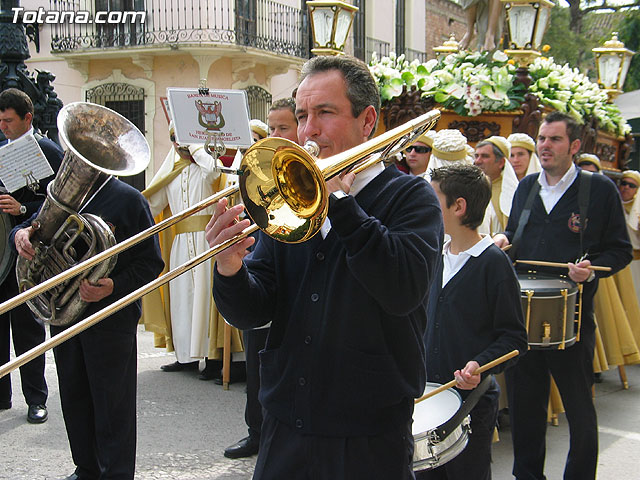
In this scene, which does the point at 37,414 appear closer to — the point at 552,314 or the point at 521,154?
the point at 552,314

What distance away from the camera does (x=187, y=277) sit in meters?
7.13

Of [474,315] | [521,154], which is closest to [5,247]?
[474,315]

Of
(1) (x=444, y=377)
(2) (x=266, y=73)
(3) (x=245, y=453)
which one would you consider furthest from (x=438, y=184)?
(2) (x=266, y=73)

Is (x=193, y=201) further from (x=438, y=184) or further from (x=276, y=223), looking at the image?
(x=276, y=223)

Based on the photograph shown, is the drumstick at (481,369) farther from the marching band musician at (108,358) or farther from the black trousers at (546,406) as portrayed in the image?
the marching band musician at (108,358)

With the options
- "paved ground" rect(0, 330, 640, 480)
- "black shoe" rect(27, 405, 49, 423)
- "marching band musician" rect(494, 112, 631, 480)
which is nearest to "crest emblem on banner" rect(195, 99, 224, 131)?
"marching band musician" rect(494, 112, 631, 480)

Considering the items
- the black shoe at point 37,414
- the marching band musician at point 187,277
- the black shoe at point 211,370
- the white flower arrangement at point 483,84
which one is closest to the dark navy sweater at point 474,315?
the black shoe at point 37,414

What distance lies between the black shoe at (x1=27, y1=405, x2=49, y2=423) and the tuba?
186cm

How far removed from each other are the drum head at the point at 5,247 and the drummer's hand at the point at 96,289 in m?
1.84

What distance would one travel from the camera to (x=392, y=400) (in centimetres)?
231

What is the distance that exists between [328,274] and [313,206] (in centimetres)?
29

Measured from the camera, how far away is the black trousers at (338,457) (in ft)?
7.50

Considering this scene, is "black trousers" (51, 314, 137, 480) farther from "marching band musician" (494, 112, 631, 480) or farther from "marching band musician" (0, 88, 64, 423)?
"marching band musician" (494, 112, 631, 480)

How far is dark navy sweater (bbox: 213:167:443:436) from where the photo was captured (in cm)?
225
